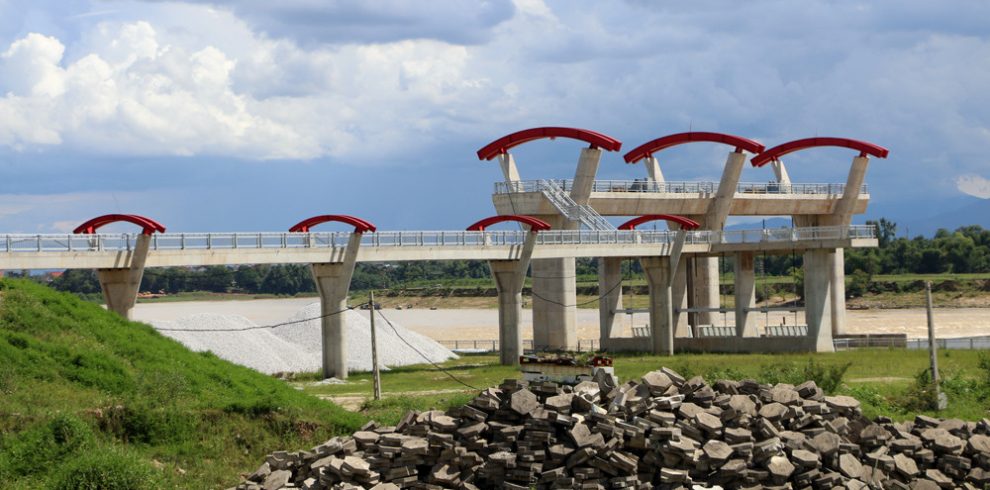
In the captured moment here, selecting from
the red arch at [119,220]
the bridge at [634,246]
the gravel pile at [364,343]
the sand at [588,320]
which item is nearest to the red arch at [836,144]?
the bridge at [634,246]

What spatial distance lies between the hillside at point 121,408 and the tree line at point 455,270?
90080 millimetres

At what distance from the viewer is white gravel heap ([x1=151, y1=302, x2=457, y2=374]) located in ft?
185

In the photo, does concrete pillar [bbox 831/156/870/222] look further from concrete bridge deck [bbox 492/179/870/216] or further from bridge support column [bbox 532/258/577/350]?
bridge support column [bbox 532/258/577/350]

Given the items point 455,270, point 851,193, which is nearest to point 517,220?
point 851,193

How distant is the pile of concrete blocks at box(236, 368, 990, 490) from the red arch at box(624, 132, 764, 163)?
4198 centimetres

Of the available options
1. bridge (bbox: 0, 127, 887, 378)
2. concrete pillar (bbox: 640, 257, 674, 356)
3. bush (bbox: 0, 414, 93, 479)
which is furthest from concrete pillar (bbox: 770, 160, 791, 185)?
bush (bbox: 0, 414, 93, 479)

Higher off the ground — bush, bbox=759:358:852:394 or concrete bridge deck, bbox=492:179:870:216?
concrete bridge deck, bbox=492:179:870:216

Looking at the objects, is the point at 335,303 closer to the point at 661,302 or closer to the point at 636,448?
the point at 661,302

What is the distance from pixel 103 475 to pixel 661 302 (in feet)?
141

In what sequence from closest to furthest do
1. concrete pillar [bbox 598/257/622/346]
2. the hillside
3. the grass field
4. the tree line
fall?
the hillside
the grass field
concrete pillar [bbox 598/257/622/346]
the tree line

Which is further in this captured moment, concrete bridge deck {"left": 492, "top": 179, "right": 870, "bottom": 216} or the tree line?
the tree line

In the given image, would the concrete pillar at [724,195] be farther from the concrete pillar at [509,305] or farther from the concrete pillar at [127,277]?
the concrete pillar at [127,277]

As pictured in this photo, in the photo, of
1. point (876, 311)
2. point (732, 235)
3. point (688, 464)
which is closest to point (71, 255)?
point (688, 464)

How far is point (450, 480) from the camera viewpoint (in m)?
25.4
